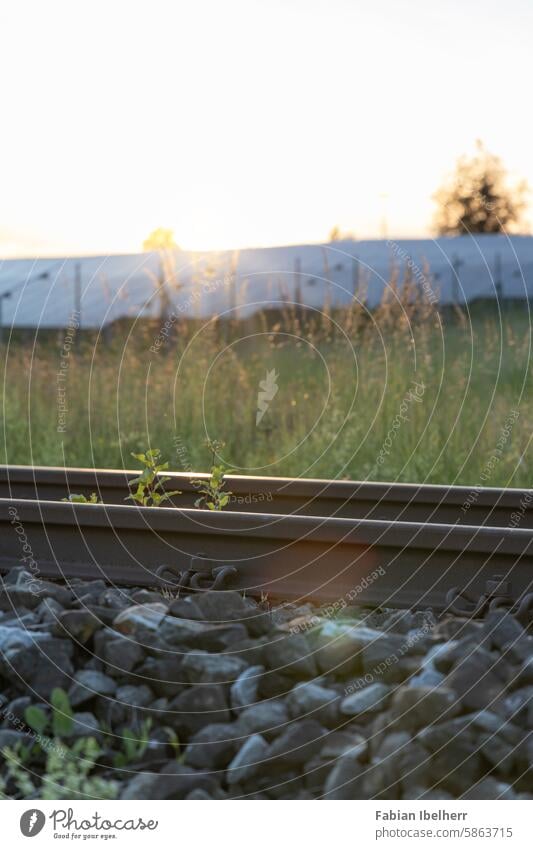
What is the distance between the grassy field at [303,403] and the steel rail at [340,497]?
3.90 feet

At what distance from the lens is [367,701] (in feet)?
9.69

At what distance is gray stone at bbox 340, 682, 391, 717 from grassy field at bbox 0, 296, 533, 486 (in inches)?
140

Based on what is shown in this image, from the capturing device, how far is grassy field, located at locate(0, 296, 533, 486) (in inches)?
276

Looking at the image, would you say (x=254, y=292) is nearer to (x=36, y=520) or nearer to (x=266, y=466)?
(x=266, y=466)

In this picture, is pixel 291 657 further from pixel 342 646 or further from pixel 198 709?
pixel 198 709

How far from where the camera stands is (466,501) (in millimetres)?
4660

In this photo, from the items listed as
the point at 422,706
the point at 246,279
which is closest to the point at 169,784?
the point at 422,706

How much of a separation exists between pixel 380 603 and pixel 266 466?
11.7 feet

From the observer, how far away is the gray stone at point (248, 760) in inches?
109

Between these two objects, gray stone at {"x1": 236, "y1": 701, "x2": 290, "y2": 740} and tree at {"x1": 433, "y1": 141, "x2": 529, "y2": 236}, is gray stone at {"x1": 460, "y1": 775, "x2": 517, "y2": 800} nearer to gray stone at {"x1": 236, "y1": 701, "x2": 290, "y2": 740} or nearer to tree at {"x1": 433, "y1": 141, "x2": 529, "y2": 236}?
gray stone at {"x1": 236, "y1": 701, "x2": 290, "y2": 740}

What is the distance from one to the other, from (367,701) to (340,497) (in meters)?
1.92

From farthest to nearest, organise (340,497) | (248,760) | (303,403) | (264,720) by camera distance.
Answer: (303,403) < (340,497) < (264,720) < (248,760)

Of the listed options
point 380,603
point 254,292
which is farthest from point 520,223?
point 380,603

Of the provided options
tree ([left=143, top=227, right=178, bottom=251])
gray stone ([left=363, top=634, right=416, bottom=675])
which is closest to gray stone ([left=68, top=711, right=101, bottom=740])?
gray stone ([left=363, top=634, right=416, bottom=675])
